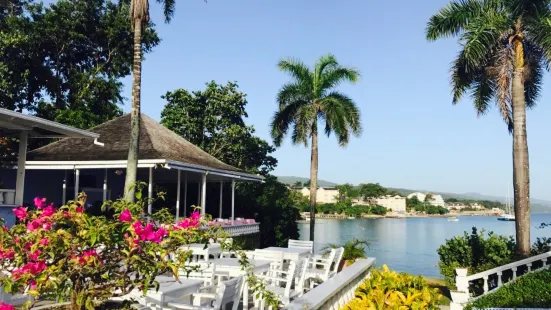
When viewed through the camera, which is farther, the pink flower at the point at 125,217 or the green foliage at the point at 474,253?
the green foliage at the point at 474,253

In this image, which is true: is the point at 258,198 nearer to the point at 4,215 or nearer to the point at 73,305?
the point at 4,215

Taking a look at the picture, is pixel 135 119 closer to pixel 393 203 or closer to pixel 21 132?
pixel 21 132

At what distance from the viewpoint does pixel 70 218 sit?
3.11 meters

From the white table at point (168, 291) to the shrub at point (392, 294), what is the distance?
176 cm

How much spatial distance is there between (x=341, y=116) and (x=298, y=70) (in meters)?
3.04

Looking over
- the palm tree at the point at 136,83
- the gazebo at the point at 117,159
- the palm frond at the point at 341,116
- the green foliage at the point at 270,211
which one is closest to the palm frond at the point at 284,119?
the palm frond at the point at 341,116

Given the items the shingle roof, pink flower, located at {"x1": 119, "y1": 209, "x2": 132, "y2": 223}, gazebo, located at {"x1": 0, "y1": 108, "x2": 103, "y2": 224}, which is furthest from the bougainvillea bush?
the shingle roof

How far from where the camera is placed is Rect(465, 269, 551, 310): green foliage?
7.70 meters

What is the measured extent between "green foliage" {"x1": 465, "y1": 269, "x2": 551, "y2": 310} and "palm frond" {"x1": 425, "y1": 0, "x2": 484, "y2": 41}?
7.37 metres

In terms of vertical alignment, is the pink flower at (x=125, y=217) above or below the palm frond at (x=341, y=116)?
below

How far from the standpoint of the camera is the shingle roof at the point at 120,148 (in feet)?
53.7

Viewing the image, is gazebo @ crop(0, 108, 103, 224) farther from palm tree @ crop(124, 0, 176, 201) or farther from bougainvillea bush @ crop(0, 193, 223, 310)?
bougainvillea bush @ crop(0, 193, 223, 310)

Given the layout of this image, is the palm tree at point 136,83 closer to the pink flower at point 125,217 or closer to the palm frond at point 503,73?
the pink flower at point 125,217

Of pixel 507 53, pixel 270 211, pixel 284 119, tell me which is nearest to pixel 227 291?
pixel 507 53
